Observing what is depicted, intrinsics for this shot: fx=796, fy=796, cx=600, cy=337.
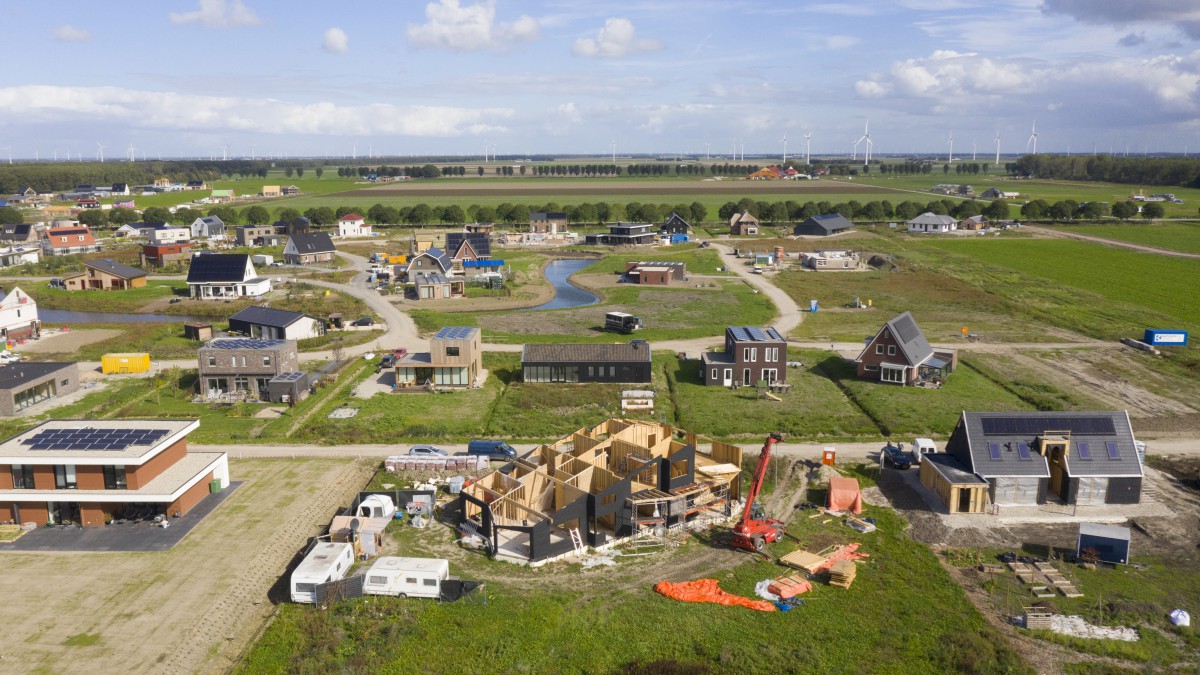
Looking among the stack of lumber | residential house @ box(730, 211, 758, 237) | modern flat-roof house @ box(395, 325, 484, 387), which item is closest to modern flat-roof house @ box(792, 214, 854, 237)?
residential house @ box(730, 211, 758, 237)

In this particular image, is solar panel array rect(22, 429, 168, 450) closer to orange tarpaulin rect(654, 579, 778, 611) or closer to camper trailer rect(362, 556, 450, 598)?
camper trailer rect(362, 556, 450, 598)

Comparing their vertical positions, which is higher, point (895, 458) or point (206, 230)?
point (206, 230)

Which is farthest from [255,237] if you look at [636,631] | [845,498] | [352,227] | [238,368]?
[636,631]

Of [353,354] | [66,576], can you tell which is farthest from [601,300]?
[66,576]

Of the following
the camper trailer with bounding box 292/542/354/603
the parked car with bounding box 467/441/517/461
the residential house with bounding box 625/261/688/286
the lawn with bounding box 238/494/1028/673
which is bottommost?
the lawn with bounding box 238/494/1028/673

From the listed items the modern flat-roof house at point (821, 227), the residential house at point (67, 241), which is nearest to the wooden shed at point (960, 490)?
the modern flat-roof house at point (821, 227)

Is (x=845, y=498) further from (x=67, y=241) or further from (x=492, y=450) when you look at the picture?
(x=67, y=241)

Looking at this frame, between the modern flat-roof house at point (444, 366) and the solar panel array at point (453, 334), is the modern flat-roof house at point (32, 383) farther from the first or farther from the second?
the solar panel array at point (453, 334)
